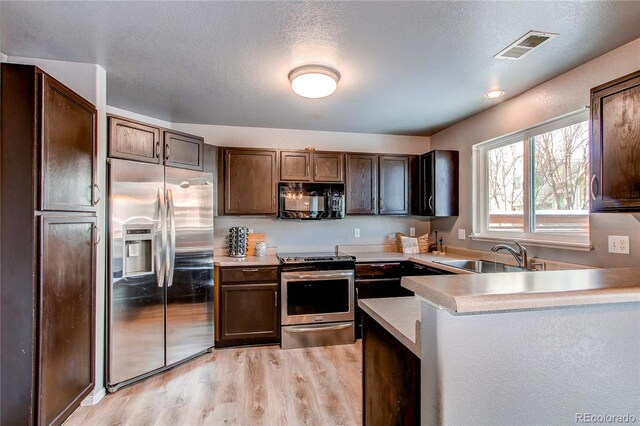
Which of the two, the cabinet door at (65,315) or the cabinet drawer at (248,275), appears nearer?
the cabinet door at (65,315)

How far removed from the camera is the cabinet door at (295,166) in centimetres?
372

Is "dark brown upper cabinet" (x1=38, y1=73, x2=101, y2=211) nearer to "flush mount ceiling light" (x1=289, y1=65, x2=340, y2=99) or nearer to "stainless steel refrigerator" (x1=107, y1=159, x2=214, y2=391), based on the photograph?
"stainless steel refrigerator" (x1=107, y1=159, x2=214, y2=391)

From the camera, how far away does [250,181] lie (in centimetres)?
363

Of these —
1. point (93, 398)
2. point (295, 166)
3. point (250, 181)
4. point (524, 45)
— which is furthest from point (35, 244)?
point (524, 45)

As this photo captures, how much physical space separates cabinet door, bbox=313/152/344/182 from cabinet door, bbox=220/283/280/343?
4.37 ft

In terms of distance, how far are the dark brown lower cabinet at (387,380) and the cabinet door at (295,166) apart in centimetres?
232

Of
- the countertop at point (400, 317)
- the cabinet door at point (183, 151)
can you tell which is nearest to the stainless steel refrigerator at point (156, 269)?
the cabinet door at point (183, 151)

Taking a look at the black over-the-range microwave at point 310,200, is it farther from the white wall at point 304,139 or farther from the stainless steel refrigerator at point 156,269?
the stainless steel refrigerator at point 156,269

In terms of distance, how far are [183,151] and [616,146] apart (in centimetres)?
307

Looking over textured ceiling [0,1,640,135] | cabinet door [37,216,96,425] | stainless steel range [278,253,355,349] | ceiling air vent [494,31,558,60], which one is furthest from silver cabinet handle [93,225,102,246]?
ceiling air vent [494,31,558,60]

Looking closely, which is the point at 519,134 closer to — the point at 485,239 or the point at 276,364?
the point at 485,239

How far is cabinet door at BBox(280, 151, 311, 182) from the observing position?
12.2ft

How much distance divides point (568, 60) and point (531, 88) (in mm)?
491

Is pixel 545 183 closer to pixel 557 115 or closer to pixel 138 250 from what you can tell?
pixel 557 115
